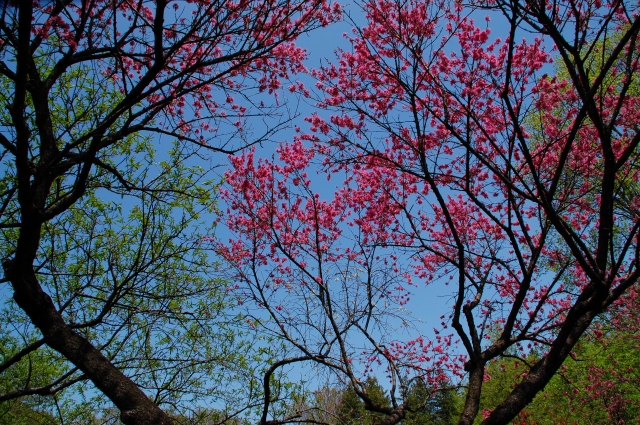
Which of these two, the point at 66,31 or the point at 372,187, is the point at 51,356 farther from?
the point at 372,187

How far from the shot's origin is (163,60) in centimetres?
315

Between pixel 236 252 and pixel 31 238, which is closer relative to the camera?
pixel 31 238

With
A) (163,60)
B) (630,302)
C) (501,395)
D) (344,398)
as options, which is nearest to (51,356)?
(344,398)

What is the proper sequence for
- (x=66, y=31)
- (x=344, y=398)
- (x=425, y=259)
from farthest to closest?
(x=425, y=259)
(x=344, y=398)
(x=66, y=31)

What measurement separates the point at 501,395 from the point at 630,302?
30.9ft

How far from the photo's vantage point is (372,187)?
298 inches

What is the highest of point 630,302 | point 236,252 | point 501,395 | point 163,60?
point 236,252

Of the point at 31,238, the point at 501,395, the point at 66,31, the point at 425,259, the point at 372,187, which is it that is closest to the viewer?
the point at 31,238

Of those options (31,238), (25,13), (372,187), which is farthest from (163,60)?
(372,187)

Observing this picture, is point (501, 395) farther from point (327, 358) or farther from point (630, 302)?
point (327, 358)

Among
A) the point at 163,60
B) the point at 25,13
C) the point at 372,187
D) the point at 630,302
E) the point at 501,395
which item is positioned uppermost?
the point at 372,187

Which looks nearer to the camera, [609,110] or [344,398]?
[344,398]

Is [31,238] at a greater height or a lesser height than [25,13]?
lesser

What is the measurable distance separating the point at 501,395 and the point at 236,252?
1344 cm
